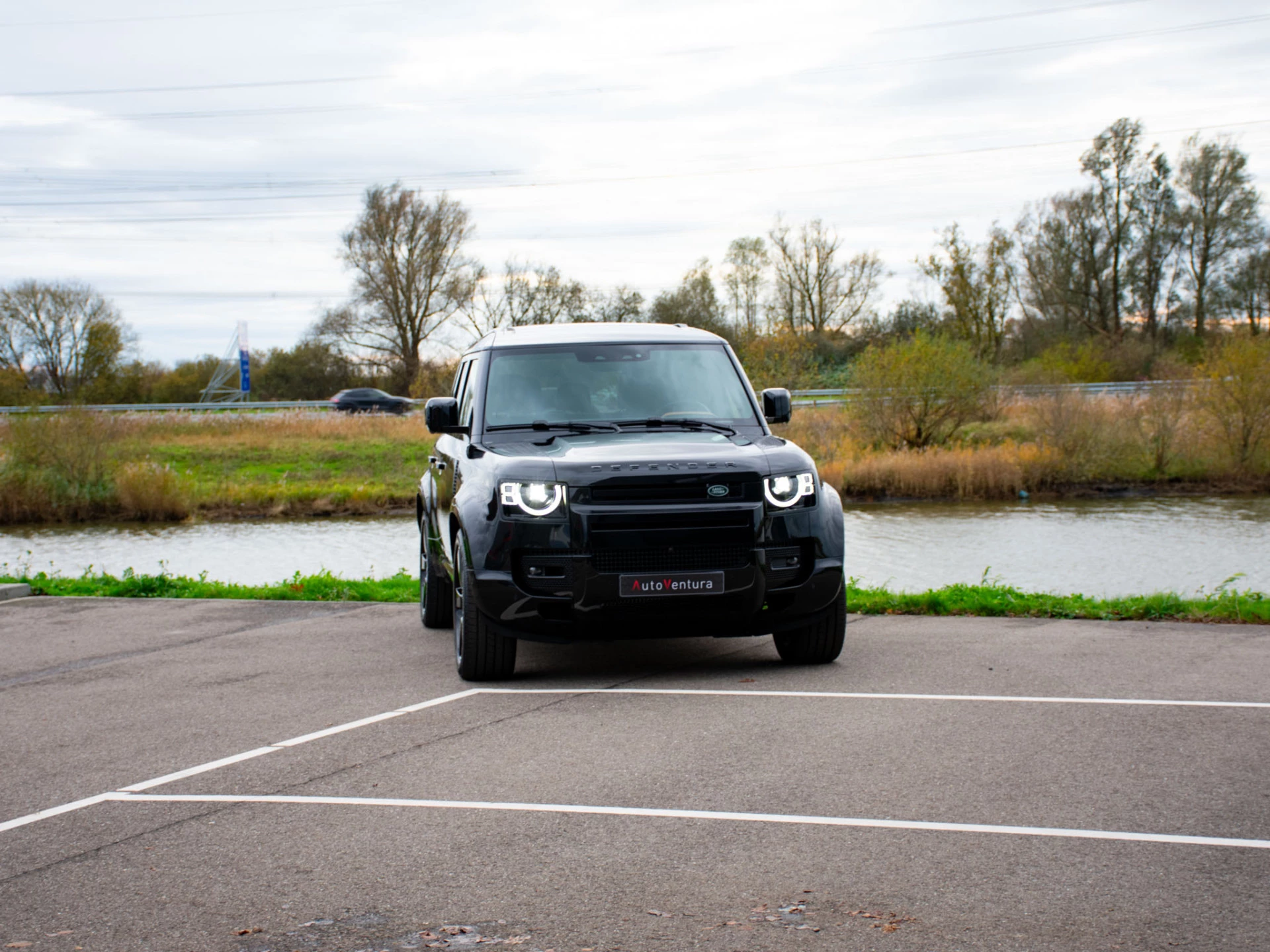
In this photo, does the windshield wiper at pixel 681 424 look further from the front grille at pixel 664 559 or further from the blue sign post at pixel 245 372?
the blue sign post at pixel 245 372

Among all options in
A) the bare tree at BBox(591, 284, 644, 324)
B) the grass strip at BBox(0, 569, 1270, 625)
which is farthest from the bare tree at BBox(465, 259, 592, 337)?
the grass strip at BBox(0, 569, 1270, 625)

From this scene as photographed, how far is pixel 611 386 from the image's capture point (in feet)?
26.7

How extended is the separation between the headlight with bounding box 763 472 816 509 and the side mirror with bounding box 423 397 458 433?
2340mm

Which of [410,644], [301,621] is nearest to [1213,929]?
[410,644]

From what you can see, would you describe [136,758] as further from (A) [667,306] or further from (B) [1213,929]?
(A) [667,306]

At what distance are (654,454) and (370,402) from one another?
49310mm

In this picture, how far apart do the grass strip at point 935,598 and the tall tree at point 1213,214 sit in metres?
45.6

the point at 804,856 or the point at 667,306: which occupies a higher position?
the point at 667,306

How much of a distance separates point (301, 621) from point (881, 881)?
7342 millimetres

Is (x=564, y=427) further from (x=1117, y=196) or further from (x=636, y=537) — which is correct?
(x=1117, y=196)

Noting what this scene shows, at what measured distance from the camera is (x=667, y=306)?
54.9 m

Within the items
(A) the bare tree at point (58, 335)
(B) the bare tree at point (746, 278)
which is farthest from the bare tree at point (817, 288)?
(A) the bare tree at point (58, 335)

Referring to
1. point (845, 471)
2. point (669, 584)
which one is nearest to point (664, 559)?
point (669, 584)

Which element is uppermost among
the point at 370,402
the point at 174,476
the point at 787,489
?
the point at 370,402
